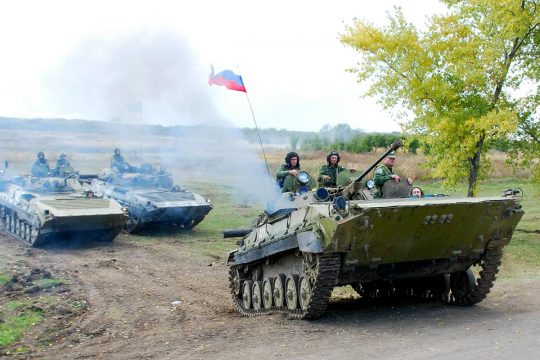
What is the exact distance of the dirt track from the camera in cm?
841

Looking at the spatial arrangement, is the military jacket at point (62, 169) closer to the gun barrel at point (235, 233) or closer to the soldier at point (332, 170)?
the gun barrel at point (235, 233)

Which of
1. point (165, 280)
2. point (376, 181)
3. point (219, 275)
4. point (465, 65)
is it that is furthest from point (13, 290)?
point (465, 65)

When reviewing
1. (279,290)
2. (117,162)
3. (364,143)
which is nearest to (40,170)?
(117,162)

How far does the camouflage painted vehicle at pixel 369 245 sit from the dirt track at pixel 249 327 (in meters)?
0.48

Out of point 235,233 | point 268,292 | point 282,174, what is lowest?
point 268,292

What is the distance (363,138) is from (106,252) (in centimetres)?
1951

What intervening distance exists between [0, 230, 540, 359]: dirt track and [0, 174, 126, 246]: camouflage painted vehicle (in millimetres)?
3590

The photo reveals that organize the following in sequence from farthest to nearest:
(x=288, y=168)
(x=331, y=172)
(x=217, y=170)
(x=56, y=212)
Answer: (x=217, y=170), (x=56, y=212), (x=288, y=168), (x=331, y=172)

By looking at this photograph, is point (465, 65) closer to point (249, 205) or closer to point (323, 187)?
point (323, 187)

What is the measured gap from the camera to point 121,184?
23906 mm

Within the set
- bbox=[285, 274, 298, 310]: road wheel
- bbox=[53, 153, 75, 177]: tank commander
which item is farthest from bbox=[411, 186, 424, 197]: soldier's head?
bbox=[53, 153, 75, 177]: tank commander

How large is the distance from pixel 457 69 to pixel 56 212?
1086 cm

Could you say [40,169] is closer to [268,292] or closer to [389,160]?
[268,292]

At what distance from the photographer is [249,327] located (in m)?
10.1
